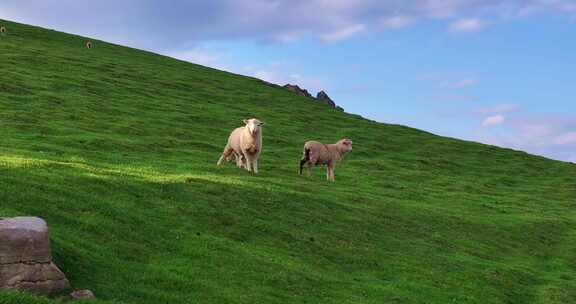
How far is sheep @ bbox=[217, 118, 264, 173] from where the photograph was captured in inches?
1287

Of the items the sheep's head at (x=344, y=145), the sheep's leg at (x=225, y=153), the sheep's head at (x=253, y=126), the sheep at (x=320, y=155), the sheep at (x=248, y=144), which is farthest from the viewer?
the sheep's head at (x=344, y=145)

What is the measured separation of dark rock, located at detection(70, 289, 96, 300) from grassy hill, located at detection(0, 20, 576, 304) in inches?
16.9

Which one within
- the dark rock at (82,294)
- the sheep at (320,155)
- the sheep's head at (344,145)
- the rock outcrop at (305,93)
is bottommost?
the dark rock at (82,294)

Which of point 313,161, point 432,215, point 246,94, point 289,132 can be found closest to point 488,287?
point 432,215

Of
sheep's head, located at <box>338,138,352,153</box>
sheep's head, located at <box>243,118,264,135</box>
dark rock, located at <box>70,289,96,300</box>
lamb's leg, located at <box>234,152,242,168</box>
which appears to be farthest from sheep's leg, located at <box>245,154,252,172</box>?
dark rock, located at <box>70,289,96,300</box>

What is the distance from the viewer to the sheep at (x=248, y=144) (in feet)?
107

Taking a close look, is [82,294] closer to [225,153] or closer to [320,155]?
[225,153]

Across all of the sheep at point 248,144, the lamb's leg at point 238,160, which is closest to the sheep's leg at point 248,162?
the sheep at point 248,144

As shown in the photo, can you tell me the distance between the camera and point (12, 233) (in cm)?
1324

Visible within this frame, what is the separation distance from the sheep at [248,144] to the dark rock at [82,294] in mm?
19355

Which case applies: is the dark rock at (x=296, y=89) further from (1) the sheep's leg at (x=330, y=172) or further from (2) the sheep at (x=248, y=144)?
(2) the sheep at (x=248, y=144)

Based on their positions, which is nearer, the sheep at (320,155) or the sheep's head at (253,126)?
the sheep's head at (253,126)

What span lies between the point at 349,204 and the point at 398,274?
351 inches

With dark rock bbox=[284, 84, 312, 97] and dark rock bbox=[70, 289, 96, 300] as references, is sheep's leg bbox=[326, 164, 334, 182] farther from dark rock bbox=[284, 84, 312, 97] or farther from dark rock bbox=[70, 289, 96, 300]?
dark rock bbox=[284, 84, 312, 97]
